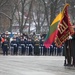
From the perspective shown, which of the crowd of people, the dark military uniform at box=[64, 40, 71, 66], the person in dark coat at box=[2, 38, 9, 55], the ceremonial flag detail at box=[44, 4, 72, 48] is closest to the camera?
the ceremonial flag detail at box=[44, 4, 72, 48]

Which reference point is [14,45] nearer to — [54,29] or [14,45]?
[14,45]

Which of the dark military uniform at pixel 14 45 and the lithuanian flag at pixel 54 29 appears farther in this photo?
the dark military uniform at pixel 14 45

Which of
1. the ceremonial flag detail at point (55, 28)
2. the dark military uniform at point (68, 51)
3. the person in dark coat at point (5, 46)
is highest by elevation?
the ceremonial flag detail at point (55, 28)

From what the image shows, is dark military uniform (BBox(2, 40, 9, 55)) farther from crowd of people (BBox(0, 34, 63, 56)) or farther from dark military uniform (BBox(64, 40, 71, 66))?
dark military uniform (BBox(64, 40, 71, 66))

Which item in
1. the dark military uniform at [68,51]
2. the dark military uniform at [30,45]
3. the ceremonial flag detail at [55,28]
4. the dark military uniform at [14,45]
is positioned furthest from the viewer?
the dark military uniform at [30,45]

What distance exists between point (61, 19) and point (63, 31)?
1.97 feet

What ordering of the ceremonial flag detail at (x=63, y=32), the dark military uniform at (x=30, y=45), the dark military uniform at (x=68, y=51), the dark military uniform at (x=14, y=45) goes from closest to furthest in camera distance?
the ceremonial flag detail at (x=63, y=32) → the dark military uniform at (x=68, y=51) → the dark military uniform at (x=14, y=45) → the dark military uniform at (x=30, y=45)

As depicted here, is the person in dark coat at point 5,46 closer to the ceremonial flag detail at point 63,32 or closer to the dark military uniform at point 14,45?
the dark military uniform at point 14,45

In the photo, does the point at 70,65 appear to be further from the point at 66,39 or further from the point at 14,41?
the point at 14,41

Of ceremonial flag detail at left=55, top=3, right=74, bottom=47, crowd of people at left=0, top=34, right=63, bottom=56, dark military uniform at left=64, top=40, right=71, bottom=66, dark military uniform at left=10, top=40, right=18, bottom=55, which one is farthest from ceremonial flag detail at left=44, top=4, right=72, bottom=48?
dark military uniform at left=10, top=40, right=18, bottom=55

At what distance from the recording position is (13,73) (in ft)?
52.7

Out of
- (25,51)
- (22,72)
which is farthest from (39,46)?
(22,72)

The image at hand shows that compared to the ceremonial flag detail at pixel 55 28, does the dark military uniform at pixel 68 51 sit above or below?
below

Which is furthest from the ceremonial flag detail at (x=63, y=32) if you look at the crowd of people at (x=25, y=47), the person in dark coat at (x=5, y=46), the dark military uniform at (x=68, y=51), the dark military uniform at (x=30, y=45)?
the dark military uniform at (x=30, y=45)
